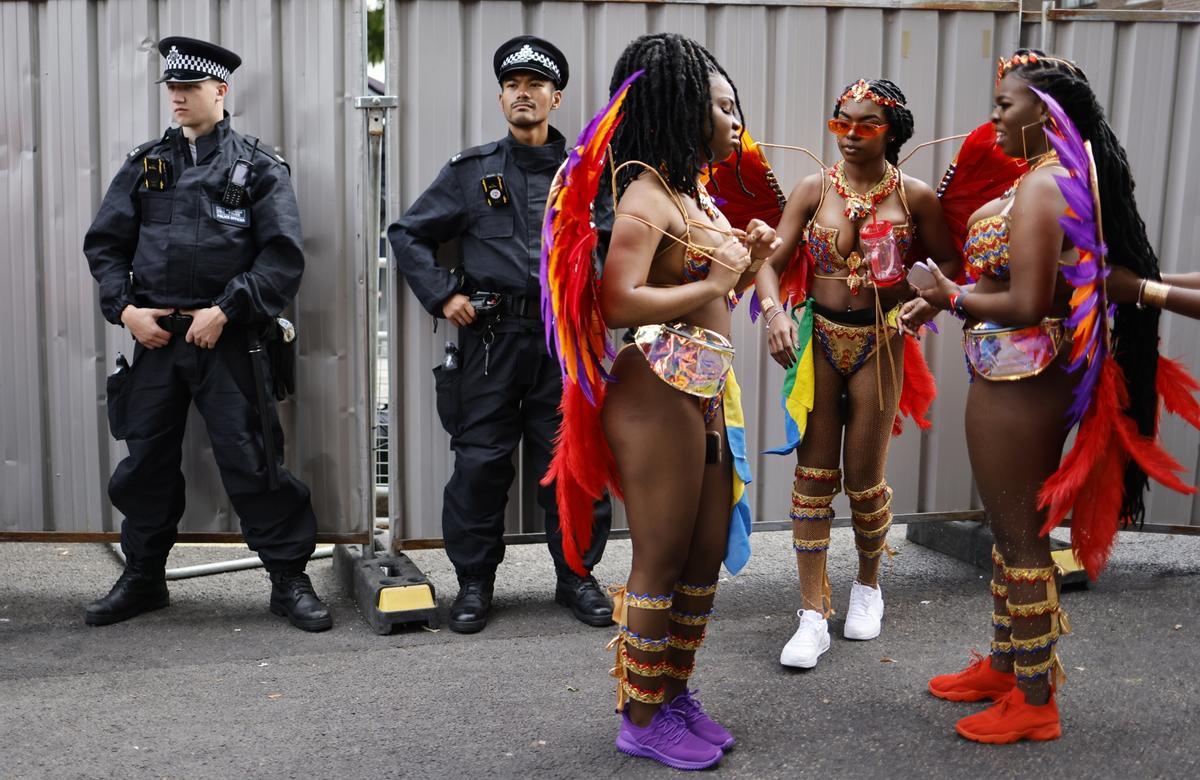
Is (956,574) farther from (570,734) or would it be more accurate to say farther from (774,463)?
(570,734)

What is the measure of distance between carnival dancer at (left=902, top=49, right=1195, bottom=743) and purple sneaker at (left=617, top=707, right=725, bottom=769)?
0.85 metres

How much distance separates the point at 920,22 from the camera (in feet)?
17.1

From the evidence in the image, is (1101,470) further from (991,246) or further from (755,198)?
(755,198)

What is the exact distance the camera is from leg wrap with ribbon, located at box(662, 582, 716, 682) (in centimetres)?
346

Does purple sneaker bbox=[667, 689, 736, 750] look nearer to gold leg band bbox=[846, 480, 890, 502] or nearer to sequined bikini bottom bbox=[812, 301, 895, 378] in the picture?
gold leg band bbox=[846, 480, 890, 502]

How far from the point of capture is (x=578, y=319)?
3.22 metres

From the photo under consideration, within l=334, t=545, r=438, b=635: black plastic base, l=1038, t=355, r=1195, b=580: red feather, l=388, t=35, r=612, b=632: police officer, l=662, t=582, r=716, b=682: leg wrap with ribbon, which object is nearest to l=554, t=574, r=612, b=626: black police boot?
l=388, t=35, r=612, b=632: police officer

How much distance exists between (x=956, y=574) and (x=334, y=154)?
3392 millimetres

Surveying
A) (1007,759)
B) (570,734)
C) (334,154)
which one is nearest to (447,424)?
(334,154)

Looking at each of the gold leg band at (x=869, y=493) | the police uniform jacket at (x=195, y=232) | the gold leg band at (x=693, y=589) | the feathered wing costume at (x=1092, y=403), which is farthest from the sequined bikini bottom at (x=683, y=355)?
the police uniform jacket at (x=195, y=232)

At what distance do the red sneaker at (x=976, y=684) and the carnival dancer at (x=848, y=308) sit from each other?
49cm

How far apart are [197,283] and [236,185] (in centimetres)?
41

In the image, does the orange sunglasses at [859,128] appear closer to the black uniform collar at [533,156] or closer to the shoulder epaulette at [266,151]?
the black uniform collar at [533,156]

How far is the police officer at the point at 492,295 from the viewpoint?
474 centimetres
